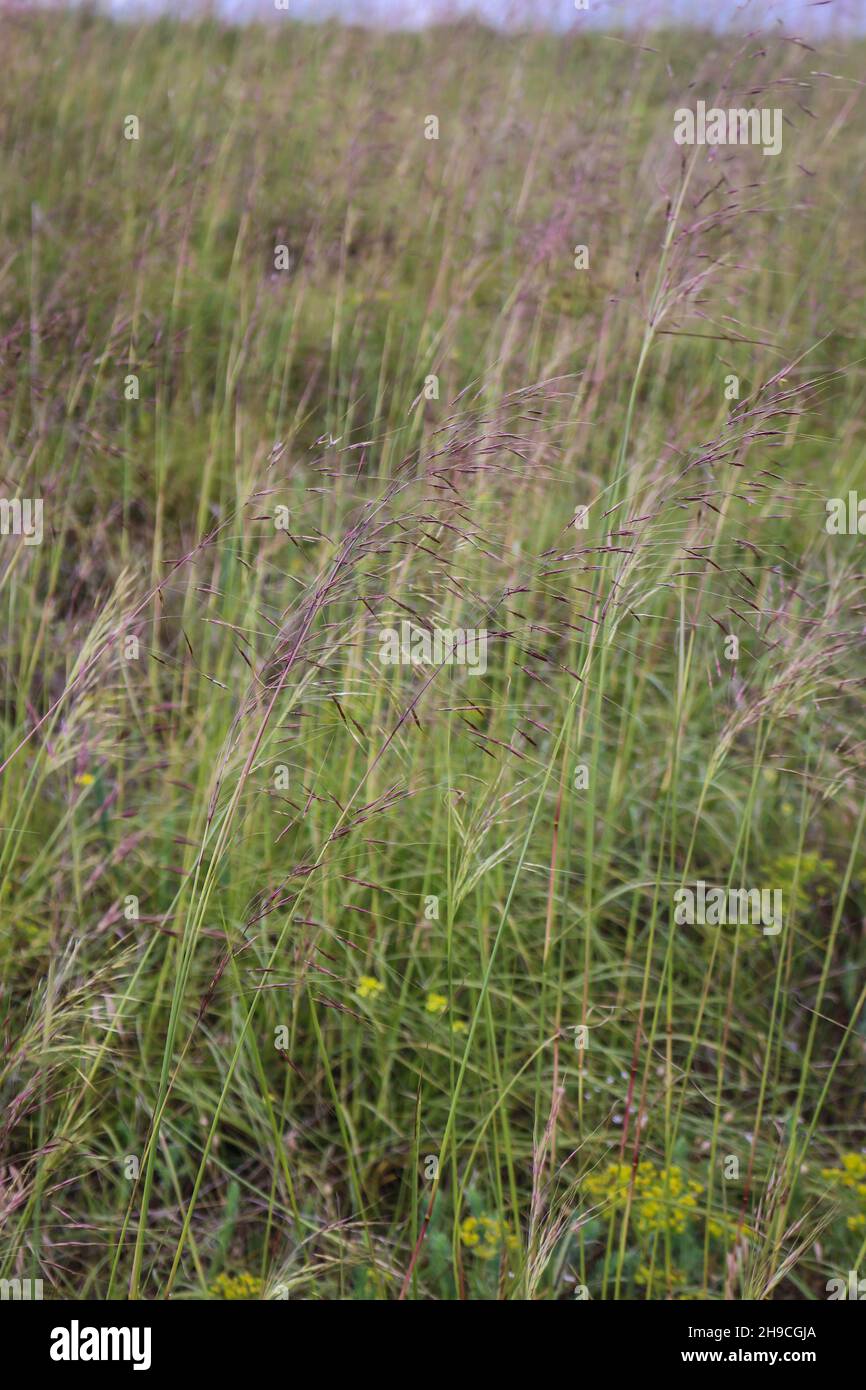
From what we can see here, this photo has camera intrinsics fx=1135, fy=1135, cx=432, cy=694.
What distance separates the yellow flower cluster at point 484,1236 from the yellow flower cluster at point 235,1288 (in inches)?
13.3

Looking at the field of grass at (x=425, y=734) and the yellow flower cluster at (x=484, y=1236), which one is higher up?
the field of grass at (x=425, y=734)

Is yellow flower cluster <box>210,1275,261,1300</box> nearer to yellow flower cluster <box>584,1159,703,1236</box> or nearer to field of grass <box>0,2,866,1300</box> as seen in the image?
field of grass <box>0,2,866,1300</box>

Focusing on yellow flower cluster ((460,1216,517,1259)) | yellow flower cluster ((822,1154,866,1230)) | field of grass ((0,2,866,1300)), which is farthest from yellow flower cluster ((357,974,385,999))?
yellow flower cluster ((822,1154,866,1230))

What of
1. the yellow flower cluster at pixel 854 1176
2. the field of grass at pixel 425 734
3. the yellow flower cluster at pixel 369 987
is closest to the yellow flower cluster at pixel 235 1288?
the field of grass at pixel 425 734

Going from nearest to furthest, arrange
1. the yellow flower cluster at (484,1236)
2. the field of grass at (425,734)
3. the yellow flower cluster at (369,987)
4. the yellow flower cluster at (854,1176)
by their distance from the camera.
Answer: the field of grass at (425,734), the yellow flower cluster at (484,1236), the yellow flower cluster at (854,1176), the yellow flower cluster at (369,987)

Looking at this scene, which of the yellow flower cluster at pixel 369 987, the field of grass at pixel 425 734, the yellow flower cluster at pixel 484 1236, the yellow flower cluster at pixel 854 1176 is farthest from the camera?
the yellow flower cluster at pixel 369 987

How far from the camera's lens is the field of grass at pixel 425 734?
161 centimetres

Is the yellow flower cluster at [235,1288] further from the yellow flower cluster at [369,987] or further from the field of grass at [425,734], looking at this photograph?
the yellow flower cluster at [369,987]

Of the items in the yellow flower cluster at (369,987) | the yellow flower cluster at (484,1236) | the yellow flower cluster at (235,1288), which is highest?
the yellow flower cluster at (369,987)

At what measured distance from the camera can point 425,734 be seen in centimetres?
254

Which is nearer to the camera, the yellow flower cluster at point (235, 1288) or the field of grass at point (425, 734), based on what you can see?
the field of grass at point (425, 734)

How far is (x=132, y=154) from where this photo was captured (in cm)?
433

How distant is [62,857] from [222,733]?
0.42 m

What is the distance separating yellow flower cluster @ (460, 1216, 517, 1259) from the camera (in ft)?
5.81
